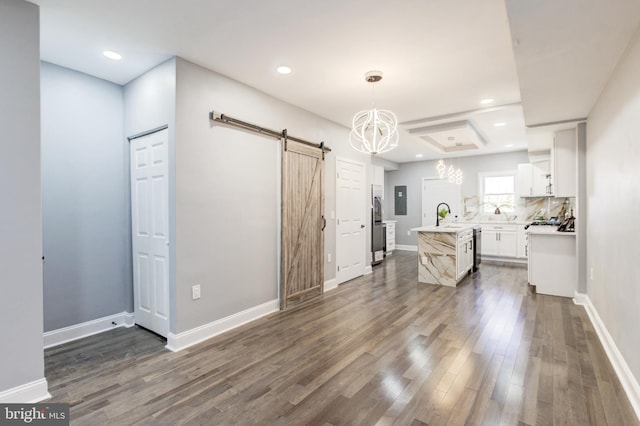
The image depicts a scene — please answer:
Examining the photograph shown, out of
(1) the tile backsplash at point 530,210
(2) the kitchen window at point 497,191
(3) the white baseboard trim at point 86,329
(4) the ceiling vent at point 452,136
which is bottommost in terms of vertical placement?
(3) the white baseboard trim at point 86,329

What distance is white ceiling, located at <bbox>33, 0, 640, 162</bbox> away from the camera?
2035 millimetres

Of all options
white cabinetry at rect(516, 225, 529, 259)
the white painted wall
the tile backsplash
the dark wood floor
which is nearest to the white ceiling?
the white painted wall

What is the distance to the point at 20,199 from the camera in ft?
6.67

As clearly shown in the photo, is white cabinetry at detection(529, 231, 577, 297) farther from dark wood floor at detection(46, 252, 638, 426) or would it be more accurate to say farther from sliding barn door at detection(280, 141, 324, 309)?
sliding barn door at detection(280, 141, 324, 309)

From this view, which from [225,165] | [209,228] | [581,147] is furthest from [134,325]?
[581,147]

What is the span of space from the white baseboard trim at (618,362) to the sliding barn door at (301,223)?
3143mm

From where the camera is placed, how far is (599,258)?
320 centimetres

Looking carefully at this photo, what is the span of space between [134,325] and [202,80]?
9.23 feet

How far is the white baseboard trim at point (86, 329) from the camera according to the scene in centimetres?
294

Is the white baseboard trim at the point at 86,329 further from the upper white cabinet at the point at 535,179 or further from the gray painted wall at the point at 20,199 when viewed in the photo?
the upper white cabinet at the point at 535,179

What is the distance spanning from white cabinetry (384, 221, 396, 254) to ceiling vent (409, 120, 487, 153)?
2.58 m

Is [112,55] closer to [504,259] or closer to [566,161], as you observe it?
[566,161]

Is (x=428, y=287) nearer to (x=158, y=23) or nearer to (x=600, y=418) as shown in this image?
(x=600, y=418)

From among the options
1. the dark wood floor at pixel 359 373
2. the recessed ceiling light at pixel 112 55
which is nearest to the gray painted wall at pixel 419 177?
the dark wood floor at pixel 359 373
